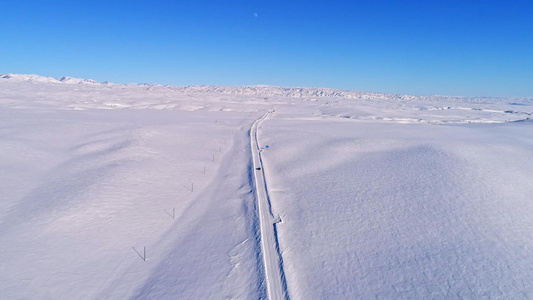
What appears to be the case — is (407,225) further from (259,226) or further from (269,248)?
(259,226)

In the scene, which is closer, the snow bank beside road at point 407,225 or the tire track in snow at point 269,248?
the tire track in snow at point 269,248

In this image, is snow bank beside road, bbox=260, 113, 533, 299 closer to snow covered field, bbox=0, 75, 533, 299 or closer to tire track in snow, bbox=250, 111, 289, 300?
snow covered field, bbox=0, 75, 533, 299

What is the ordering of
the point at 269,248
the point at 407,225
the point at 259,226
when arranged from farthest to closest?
the point at 259,226 < the point at 407,225 < the point at 269,248

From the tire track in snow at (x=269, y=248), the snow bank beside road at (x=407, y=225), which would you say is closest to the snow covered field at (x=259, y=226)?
the snow bank beside road at (x=407, y=225)

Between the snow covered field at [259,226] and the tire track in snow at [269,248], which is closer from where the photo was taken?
the tire track in snow at [269,248]

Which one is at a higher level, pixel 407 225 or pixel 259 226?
pixel 407 225

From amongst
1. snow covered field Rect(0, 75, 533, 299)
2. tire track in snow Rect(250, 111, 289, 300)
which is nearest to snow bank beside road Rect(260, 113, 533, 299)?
snow covered field Rect(0, 75, 533, 299)

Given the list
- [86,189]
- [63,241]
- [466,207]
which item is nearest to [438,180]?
[466,207]

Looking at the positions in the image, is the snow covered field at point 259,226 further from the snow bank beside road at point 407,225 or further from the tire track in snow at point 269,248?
the tire track in snow at point 269,248

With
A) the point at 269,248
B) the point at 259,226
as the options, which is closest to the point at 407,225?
the point at 269,248

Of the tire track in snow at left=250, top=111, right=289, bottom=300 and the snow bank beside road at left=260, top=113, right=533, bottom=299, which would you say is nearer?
the tire track in snow at left=250, top=111, right=289, bottom=300

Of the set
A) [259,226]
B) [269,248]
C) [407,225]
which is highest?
[407,225]
